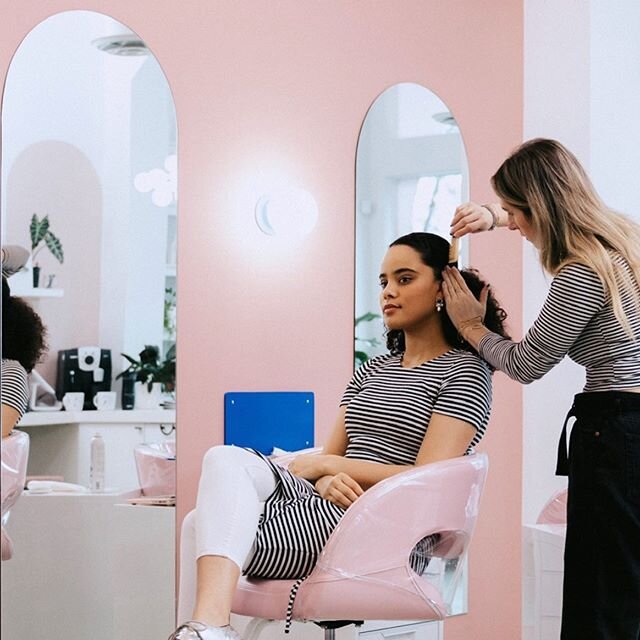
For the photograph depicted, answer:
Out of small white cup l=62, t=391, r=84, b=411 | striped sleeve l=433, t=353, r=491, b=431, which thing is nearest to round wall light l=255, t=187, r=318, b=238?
small white cup l=62, t=391, r=84, b=411

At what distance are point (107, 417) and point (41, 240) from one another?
1.57 feet

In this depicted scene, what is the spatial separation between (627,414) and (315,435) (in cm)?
116

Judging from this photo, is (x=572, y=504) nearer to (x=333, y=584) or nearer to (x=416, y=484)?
(x=416, y=484)

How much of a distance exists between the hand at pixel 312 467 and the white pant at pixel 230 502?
0.18 metres

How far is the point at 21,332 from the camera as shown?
211 cm

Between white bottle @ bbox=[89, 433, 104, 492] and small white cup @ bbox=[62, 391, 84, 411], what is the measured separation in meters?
0.10

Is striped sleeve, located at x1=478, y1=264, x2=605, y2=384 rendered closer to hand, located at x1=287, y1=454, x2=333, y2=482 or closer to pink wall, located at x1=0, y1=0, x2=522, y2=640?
hand, located at x1=287, y1=454, x2=333, y2=482

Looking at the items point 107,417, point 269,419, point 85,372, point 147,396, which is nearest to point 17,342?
point 85,372

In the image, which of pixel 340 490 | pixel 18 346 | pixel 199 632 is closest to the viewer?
pixel 199 632

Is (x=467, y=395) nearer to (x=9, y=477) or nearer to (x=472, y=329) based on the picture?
(x=472, y=329)

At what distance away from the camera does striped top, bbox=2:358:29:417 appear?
1721 millimetres

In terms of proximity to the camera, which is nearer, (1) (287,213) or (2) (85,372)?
(2) (85,372)

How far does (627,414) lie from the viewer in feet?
7.20

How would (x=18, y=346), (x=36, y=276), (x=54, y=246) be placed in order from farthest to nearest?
(x=54, y=246), (x=36, y=276), (x=18, y=346)
